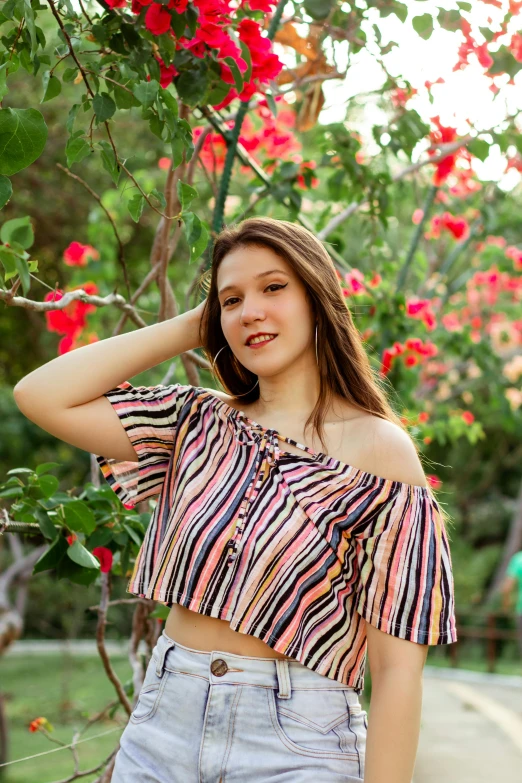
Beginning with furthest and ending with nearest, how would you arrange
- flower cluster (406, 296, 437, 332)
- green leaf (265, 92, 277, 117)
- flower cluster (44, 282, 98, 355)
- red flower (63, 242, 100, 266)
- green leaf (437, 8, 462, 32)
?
red flower (63, 242, 100, 266)
flower cluster (44, 282, 98, 355)
flower cluster (406, 296, 437, 332)
green leaf (265, 92, 277, 117)
green leaf (437, 8, 462, 32)

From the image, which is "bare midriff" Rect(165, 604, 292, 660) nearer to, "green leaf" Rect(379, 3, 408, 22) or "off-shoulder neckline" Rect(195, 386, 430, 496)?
"off-shoulder neckline" Rect(195, 386, 430, 496)

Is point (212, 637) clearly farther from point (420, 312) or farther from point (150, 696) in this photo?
point (420, 312)

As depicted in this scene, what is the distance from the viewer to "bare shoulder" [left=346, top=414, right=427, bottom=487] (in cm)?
151

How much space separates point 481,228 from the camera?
193 inches

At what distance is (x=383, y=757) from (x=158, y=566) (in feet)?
1.62

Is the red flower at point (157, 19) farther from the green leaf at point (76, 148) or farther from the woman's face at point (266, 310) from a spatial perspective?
the woman's face at point (266, 310)

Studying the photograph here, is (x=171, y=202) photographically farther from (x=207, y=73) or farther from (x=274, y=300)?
(x=274, y=300)

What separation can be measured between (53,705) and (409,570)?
9.76 meters

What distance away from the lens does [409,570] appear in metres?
1.46

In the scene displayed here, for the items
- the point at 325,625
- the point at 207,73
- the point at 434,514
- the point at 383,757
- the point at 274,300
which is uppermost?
the point at 207,73

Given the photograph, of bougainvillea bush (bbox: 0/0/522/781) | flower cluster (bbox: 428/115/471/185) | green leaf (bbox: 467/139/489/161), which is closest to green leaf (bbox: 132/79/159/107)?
bougainvillea bush (bbox: 0/0/522/781)

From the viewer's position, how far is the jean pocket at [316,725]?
1.40 meters

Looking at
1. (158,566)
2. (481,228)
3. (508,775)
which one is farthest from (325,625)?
(508,775)

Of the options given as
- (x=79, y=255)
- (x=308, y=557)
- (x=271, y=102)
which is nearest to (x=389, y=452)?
(x=308, y=557)
